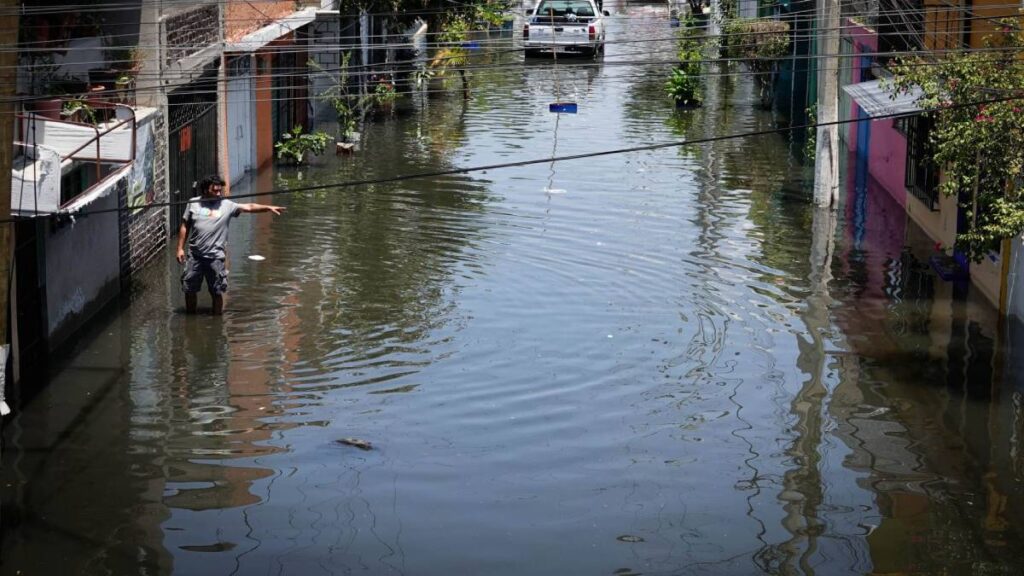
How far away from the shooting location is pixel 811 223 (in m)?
22.8

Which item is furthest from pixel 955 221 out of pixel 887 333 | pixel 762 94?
pixel 762 94

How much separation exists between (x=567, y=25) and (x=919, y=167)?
25.3m

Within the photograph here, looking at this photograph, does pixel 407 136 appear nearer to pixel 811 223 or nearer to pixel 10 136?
pixel 811 223

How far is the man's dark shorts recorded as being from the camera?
627 inches

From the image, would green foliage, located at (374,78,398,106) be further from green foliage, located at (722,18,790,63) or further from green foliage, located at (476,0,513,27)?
green foliage, located at (722,18,790,63)

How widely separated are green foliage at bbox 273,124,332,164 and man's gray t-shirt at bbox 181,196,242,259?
1252cm

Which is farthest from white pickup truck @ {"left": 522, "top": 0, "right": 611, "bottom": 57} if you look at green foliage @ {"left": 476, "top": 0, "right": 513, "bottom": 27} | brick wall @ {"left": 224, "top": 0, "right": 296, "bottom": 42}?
brick wall @ {"left": 224, "top": 0, "right": 296, "bottom": 42}

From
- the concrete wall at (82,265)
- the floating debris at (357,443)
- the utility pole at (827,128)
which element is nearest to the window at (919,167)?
the utility pole at (827,128)

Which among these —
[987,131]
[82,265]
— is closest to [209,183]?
[82,265]

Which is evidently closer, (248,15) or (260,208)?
(260,208)

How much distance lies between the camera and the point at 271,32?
2638cm

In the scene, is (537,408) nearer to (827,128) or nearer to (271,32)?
(827,128)

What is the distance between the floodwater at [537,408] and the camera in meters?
10.2

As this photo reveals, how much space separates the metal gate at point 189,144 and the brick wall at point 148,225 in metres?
0.38
